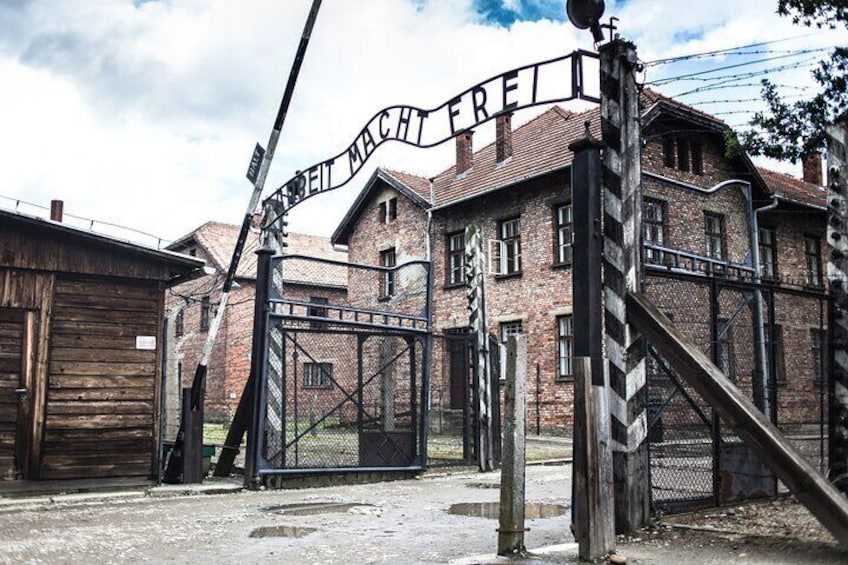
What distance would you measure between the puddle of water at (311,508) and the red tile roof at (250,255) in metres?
24.0

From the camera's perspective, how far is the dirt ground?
20.2 ft

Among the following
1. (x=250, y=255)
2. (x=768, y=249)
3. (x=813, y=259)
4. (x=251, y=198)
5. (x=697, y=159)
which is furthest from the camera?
(x=250, y=255)

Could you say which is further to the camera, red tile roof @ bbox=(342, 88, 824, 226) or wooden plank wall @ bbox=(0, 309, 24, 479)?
red tile roof @ bbox=(342, 88, 824, 226)

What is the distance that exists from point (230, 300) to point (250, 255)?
8.42 feet

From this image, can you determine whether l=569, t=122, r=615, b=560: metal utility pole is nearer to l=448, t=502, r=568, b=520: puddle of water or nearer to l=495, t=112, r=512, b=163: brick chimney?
l=448, t=502, r=568, b=520: puddle of water

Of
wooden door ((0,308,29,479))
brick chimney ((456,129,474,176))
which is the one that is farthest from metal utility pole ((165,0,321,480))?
brick chimney ((456,129,474,176))

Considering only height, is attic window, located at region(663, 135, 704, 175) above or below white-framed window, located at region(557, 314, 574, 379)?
above

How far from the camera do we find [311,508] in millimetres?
9156

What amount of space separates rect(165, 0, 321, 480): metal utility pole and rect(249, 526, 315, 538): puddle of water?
4210mm

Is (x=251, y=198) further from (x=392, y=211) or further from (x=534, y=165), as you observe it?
(x=392, y=211)

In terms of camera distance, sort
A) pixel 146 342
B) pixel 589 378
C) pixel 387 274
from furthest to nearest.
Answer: pixel 387 274 < pixel 146 342 < pixel 589 378

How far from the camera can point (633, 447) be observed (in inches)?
268

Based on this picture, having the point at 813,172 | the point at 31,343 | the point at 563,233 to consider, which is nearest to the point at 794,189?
the point at 813,172

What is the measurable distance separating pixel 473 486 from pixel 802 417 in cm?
499
